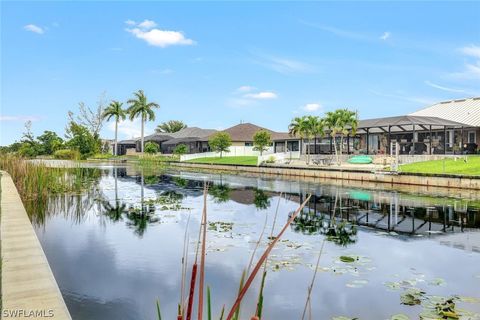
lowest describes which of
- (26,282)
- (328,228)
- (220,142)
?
(328,228)

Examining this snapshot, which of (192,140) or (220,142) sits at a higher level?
(192,140)

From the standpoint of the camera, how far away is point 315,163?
4328 cm

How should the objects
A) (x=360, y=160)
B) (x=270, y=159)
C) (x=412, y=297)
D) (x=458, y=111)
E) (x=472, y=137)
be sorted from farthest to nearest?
(x=270, y=159) → (x=458, y=111) → (x=472, y=137) → (x=360, y=160) → (x=412, y=297)

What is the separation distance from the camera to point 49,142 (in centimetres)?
8025

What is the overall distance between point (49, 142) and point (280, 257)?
265ft

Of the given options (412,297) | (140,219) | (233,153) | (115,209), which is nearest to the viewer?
(412,297)

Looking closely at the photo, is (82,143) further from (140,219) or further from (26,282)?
(26,282)

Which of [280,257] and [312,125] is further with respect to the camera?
[312,125]

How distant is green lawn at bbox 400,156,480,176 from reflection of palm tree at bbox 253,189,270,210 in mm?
13405

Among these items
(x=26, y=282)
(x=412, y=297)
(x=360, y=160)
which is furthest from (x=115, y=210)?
(x=360, y=160)

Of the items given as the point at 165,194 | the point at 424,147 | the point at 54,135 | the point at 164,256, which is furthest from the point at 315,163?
the point at 54,135

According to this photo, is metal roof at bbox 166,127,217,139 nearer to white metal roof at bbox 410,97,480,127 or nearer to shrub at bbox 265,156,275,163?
shrub at bbox 265,156,275,163

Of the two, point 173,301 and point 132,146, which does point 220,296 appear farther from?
point 132,146

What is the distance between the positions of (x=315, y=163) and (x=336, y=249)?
3344cm
